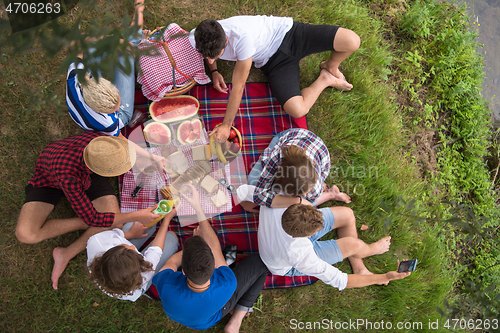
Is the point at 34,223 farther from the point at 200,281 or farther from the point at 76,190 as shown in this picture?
the point at 200,281

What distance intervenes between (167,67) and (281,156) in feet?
6.05

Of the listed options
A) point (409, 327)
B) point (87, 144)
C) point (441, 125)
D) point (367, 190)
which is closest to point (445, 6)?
point (441, 125)

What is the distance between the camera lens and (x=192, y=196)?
11.1 ft

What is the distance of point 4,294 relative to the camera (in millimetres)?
3557

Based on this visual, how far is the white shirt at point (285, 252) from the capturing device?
2861 millimetres

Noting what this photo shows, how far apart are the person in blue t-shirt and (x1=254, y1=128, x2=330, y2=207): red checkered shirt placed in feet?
2.60

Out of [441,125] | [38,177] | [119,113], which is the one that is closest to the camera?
[38,177]

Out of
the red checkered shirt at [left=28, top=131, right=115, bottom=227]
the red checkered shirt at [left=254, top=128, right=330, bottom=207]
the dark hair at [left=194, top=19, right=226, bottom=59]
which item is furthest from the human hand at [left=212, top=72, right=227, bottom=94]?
the red checkered shirt at [left=28, top=131, right=115, bottom=227]

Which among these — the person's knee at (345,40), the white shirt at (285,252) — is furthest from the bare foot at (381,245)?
the person's knee at (345,40)

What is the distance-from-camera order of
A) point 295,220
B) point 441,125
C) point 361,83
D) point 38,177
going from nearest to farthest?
1. point 295,220
2. point 38,177
3. point 361,83
4. point 441,125

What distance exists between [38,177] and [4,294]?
6.01 feet

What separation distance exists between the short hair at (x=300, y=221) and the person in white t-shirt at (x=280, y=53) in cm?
132

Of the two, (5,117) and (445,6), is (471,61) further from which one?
(5,117)

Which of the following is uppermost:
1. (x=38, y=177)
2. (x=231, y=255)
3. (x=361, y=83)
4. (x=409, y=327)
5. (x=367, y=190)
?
(x=361, y=83)
